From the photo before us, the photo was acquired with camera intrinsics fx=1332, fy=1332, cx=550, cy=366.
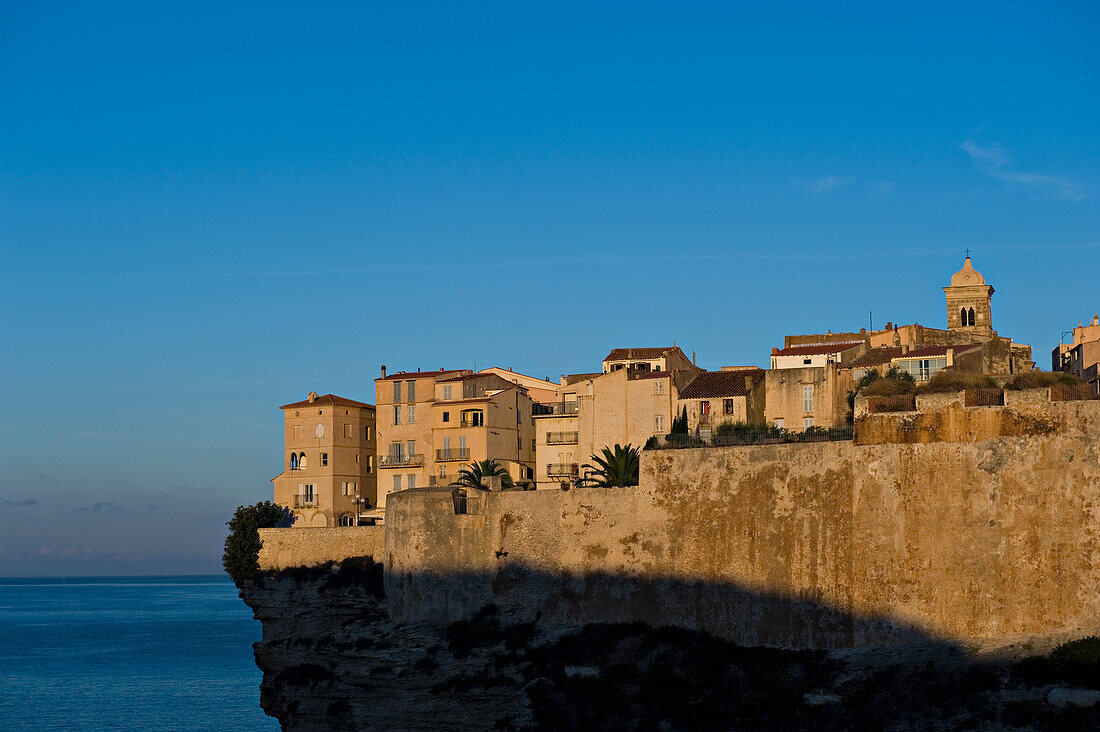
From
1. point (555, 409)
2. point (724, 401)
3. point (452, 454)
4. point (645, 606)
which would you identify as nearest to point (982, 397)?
point (645, 606)

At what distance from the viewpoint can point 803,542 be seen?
38750mm

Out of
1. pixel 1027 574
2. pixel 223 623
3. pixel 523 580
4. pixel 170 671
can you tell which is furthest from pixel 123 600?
pixel 1027 574

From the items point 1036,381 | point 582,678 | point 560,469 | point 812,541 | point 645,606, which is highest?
point 1036,381

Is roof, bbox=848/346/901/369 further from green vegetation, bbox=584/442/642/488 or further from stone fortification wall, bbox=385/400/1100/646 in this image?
stone fortification wall, bbox=385/400/1100/646

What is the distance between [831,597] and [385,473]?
1023 inches

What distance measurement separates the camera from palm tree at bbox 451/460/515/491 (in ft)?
165

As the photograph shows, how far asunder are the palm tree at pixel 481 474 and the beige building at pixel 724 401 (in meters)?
7.59

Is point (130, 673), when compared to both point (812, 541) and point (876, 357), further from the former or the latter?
point (812, 541)

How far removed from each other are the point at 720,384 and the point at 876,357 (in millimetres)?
6198

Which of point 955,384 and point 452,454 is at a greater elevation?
point 955,384

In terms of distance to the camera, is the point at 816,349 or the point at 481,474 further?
the point at 816,349

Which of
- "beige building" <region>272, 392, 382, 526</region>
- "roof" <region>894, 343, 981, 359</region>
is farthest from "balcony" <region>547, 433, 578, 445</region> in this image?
"roof" <region>894, 343, 981, 359</region>

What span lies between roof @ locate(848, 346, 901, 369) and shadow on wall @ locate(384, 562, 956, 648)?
15.0m

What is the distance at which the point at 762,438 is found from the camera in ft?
139
